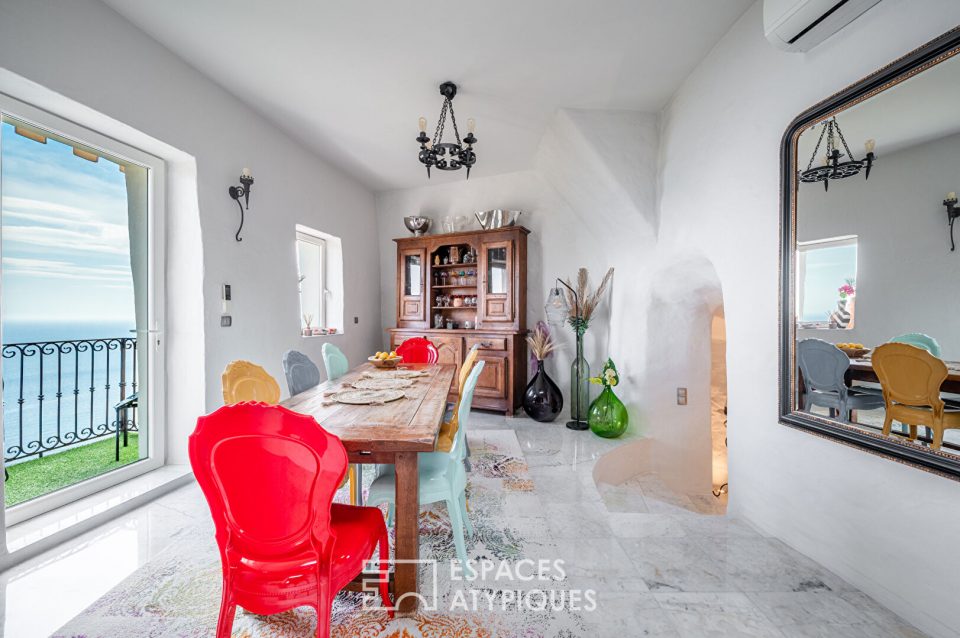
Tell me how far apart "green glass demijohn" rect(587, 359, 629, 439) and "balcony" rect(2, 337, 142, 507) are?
3411 mm

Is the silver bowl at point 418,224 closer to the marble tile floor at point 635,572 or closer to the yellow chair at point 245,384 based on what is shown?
the yellow chair at point 245,384

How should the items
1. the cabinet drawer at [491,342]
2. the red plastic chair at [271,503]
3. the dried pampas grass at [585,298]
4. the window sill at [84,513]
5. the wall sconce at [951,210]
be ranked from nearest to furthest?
the red plastic chair at [271,503] → the wall sconce at [951,210] → the window sill at [84,513] → the dried pampas grass at [585,298] → the cabinet drawer at [491,342]

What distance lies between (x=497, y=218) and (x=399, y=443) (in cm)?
329

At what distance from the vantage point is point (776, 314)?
1.82m

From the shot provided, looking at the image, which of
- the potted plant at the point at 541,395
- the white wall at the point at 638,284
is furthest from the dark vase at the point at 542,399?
the white wall at the point at 638,284

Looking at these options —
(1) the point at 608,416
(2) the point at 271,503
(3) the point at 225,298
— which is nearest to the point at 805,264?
(1) the point at 608,416

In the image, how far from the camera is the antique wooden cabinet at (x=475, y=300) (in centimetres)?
390

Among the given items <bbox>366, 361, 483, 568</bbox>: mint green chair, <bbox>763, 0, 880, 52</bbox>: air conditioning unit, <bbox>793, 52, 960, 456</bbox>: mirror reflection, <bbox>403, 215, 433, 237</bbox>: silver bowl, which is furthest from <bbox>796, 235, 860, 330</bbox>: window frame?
<bbox>403, 215, 433, 237</bbox>: silver bowl

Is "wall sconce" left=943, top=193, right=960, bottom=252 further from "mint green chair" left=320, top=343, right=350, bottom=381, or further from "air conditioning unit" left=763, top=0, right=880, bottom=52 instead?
"mint green chair" left=320, top=343, right=350, bottom=381

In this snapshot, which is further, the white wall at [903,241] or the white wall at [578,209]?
the white wall at [578,209]

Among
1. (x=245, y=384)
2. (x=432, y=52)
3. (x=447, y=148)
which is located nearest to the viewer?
(x=245, y=384)

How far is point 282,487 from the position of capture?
0.96 metres

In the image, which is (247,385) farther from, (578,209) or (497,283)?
(578,209)

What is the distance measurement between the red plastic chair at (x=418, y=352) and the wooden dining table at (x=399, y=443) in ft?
5.28
